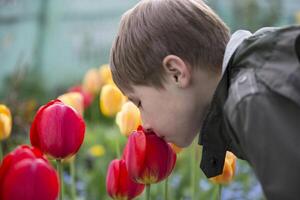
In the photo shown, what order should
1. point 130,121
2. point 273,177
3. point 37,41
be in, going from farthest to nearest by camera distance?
1. point 37,41
2. point 130,121
3. point 273,177

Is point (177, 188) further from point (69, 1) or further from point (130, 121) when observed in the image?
point (69, 1)

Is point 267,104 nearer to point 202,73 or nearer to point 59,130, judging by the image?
point 202,73

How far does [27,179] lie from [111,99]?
1042mm

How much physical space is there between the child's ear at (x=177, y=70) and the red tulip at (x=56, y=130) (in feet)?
0.77

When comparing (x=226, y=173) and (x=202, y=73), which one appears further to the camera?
(x=226, y=173)

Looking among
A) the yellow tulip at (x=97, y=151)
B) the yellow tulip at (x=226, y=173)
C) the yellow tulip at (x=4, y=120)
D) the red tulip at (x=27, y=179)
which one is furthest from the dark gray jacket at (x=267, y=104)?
the yellow tulip at (x=97, y=151)

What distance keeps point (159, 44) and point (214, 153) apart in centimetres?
28

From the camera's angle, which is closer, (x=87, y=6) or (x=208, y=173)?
(x=208, y=173)

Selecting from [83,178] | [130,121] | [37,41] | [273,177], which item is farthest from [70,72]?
[273,177]

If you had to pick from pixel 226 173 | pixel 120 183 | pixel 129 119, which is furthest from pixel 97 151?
pixel 120 183

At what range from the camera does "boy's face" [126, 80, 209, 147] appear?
1685 mm

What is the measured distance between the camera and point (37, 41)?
19.0ft

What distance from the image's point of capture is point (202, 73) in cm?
168

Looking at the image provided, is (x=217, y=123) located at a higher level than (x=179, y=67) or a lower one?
lower
